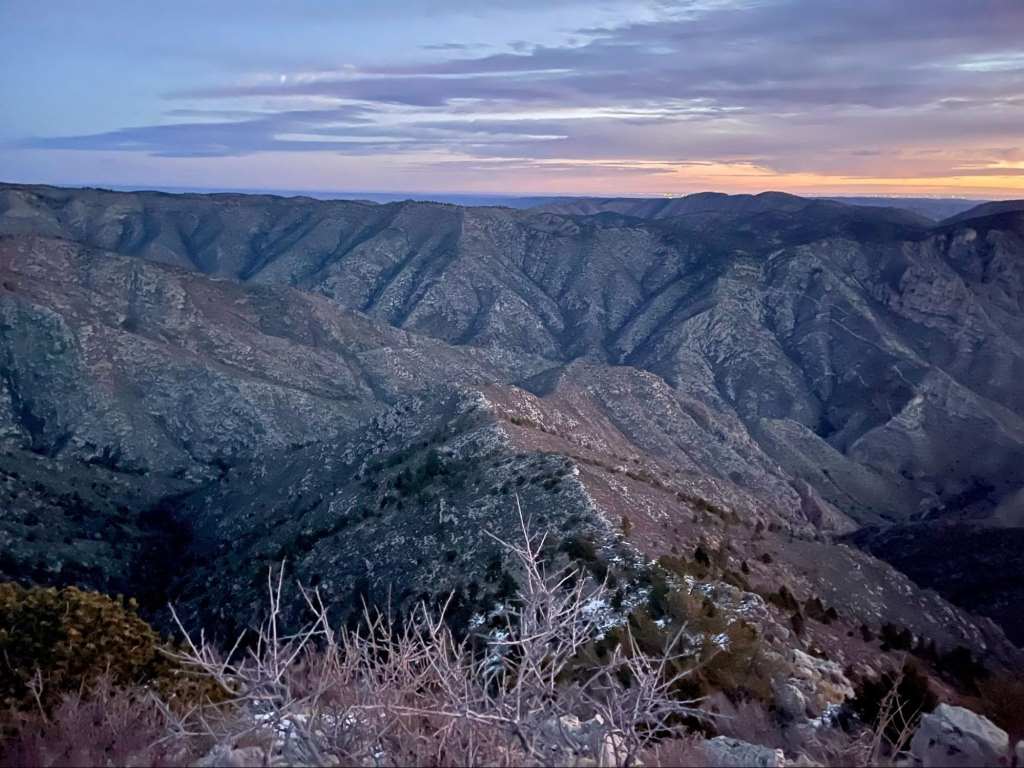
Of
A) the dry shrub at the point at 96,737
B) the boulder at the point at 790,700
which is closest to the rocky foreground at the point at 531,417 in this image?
the boulder at the point at 790,700

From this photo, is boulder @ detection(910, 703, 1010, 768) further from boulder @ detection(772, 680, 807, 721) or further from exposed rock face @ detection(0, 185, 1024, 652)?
exposed rock face @ detection(0, 185, 1024, 652)

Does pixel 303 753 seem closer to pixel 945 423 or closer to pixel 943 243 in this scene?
pixel 945 423

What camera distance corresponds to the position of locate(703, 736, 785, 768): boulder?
27.4 ft

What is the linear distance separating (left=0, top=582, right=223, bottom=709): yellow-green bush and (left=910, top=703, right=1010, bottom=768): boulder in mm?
9654

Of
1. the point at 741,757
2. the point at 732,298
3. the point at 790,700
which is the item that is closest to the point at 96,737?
the point at 741,757

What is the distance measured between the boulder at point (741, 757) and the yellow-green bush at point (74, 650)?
300 inches

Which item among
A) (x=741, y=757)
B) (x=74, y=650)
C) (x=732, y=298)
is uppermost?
(x=732, y=298)

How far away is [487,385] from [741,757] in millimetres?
34384

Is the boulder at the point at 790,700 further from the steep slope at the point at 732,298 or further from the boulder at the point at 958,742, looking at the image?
the steep slope at the point at 732,298

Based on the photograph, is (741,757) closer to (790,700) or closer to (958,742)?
(958,742)

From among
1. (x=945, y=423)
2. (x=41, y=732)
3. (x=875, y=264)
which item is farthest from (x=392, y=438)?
(x=875, y=264)

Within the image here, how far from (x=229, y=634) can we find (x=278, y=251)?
353 ft

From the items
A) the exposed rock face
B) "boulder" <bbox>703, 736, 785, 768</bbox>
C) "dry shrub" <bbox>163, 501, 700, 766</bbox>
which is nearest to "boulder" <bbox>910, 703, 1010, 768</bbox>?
"boulder" <bbox>703, 736, 785, 768</bbox>

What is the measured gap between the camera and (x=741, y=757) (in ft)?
28.3
